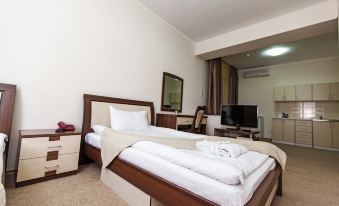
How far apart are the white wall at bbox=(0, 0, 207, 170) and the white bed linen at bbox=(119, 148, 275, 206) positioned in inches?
59.3

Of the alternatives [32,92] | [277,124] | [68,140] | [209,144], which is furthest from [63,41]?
[277,124]

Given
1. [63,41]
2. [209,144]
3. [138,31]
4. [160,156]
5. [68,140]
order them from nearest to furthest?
[160,156]
[209,144]
[68,140]
[63,41]
[138,31]

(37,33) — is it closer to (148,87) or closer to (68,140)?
(68,140)

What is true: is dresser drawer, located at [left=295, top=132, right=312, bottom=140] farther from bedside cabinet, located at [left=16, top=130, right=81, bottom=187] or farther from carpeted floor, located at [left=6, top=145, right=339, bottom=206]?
bedside cabinet, located at [left=16, top=130, right=81, bottom=187]

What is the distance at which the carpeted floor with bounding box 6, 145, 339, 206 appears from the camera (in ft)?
4.69

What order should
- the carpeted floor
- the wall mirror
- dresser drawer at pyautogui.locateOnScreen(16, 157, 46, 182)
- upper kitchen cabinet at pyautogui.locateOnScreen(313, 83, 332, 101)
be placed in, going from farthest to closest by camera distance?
upper kitchen cabinet at pyautogui.locateOnScreen(313, 83, 332, 101)
the wall mirror
dresser drawer at pyautogui.locateOnScreen(16, 157, 46, 182)
the carpeted floor

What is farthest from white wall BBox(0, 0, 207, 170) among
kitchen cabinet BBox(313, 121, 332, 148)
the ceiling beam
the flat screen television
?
kitchen cabinet BBox(313, 121, 332, 148)

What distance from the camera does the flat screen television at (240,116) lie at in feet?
13.1

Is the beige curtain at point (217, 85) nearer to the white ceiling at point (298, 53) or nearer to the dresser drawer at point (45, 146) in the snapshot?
the white ceiling at point (298, 53)

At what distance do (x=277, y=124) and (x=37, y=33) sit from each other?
21.7 ft

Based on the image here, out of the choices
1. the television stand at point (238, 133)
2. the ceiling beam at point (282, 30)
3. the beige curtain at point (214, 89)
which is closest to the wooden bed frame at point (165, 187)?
the television stand at point (238, 133)

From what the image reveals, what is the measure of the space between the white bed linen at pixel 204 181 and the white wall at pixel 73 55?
1.51 meters

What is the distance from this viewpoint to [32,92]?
1954mm

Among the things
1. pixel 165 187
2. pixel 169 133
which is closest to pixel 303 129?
pixel 169 133
